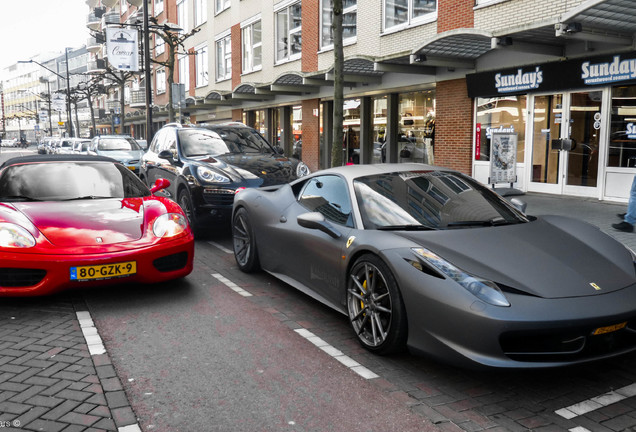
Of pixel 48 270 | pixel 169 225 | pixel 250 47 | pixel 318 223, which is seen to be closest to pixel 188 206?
pixel 169 225

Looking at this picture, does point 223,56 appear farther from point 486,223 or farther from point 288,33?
point 486,223

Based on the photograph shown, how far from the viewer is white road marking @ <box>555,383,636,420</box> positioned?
3.21 m

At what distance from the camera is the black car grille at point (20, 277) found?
15.9ft

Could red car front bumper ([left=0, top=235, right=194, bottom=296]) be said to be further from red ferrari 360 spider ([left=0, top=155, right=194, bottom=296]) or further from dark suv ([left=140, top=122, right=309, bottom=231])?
dark suv ([left=140, top=122, right=309, bottom=231])

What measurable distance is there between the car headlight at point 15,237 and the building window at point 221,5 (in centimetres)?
2685

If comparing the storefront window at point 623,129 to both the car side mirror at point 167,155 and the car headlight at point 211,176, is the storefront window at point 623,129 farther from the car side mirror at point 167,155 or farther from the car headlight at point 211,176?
the car side mirror at point 167,155

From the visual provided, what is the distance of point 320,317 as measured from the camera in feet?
16.5

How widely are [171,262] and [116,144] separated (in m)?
15.5

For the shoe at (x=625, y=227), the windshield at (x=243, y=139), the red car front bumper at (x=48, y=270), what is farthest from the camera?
the windshield at (x=243, y=139)

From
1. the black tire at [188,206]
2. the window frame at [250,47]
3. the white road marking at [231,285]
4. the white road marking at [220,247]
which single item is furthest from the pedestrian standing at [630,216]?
the window frame at [250,47]

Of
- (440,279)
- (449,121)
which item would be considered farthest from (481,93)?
(440,279)

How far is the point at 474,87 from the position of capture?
46.9ft

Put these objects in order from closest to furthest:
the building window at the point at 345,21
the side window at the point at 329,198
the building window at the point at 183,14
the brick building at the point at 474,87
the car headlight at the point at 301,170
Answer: the side window at the point at 329,198, the car headlight at the point at 301,170, the brick building at the point at 474,87, the building window at the point at 345,21, the building window at the point at 183,14

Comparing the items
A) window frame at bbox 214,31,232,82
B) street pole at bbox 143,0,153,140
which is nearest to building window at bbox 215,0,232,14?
window frame at bbox 214,31,232,82
